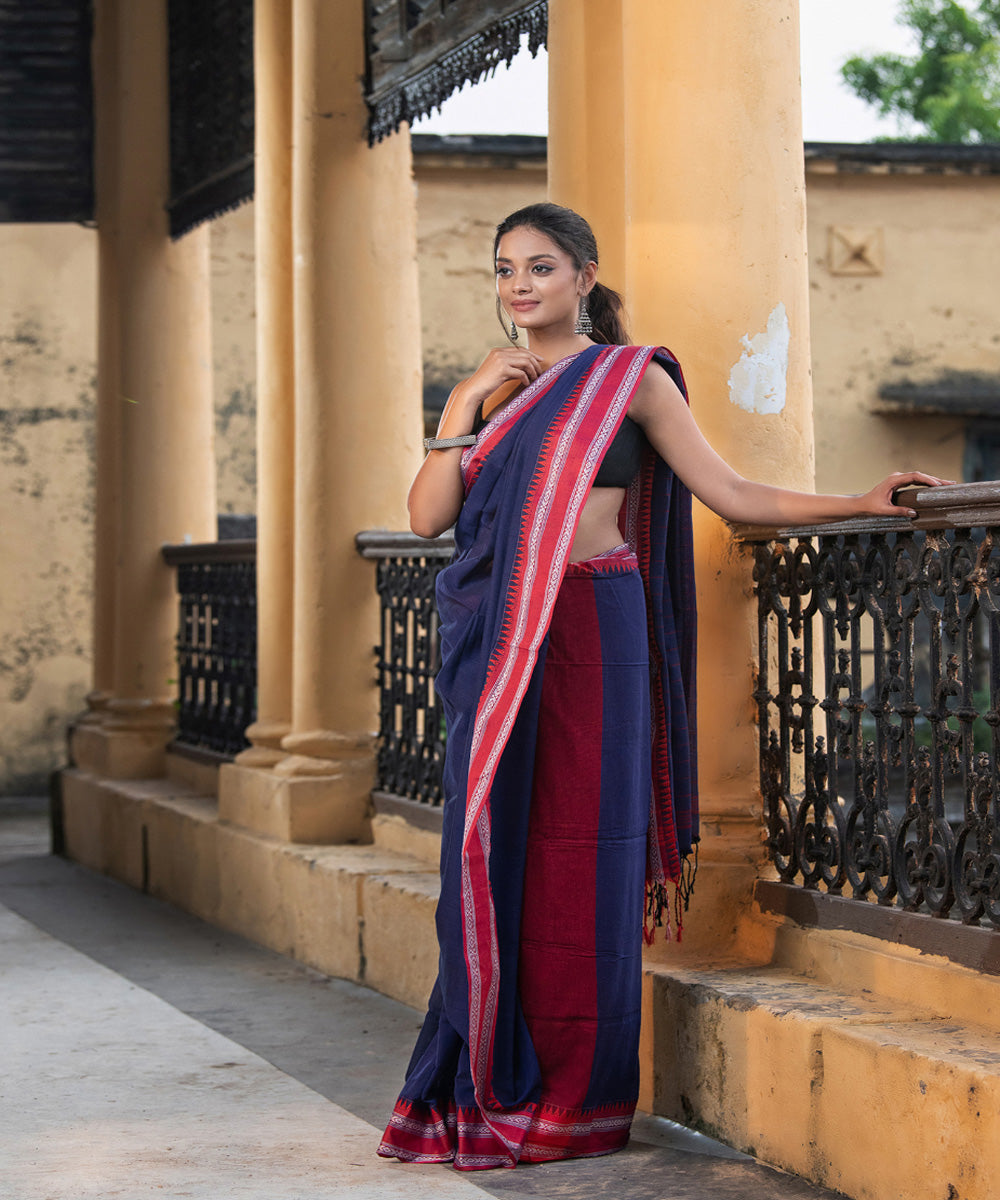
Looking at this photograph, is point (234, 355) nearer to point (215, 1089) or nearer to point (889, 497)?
point (215, 1089)

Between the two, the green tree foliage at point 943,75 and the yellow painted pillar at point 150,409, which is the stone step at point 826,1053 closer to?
the yellow painted pillar at point 150,409

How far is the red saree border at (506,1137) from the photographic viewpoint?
11.8 ft

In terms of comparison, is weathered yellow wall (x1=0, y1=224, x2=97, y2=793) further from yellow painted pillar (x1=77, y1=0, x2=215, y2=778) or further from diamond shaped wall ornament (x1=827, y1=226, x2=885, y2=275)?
diamond shaped wall ornament (x1=827, y1=226, x2=885, y2=275)

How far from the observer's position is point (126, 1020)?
5.04 meters

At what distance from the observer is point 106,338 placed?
8844mm

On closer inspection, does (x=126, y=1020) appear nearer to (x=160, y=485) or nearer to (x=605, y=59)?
(x=605, y=59)

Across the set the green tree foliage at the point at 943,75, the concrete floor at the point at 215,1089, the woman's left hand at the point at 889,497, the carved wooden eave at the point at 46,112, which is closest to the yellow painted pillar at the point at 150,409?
the carved wooden eave at the point at 46,112

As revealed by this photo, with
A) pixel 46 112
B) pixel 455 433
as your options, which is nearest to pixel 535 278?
pixel 455 433

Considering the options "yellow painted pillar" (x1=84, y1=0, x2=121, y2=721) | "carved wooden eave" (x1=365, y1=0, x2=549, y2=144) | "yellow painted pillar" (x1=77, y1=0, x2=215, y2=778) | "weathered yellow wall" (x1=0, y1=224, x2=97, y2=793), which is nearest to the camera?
"carved wooden eave" (x1=365, y1=0, x2=549, y2=144)

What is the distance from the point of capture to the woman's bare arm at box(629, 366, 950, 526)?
365 centimetres

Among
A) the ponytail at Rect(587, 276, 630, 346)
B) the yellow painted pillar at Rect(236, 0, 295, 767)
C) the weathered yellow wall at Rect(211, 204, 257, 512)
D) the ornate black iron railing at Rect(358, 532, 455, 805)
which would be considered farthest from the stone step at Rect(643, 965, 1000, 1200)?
the weathered yellow wall at Rect(211, 204, 257, 512)

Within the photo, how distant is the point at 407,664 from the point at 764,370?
2.24m

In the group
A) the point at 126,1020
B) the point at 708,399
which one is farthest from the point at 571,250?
the point at 126,1020

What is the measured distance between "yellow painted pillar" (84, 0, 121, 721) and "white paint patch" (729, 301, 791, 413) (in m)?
5.15
